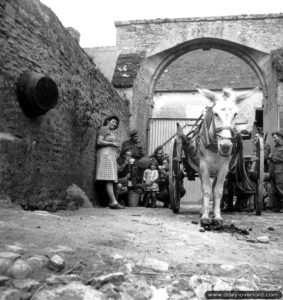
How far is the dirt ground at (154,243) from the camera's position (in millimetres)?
3127

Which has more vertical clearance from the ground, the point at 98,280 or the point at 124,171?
the point at 124,171

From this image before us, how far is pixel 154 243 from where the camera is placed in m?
3.90

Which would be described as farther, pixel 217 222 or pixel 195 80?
pixel 195 80

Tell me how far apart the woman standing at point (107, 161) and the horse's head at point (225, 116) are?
9.22 feet

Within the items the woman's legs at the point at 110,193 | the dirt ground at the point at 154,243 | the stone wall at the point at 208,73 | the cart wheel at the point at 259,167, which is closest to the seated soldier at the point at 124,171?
the woman's legs at the point at 110,193

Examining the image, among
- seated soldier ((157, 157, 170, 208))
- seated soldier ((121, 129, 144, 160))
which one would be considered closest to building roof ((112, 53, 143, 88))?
seated soldier ((121, 129, 144, 160))

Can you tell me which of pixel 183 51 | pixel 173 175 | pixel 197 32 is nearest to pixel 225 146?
pixel 173 175

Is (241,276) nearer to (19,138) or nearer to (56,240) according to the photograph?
(56,240)

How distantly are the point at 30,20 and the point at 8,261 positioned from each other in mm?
3678

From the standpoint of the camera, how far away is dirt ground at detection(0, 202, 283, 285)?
123 inches

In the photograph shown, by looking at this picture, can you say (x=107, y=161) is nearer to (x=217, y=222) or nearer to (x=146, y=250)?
(x=217, y=222)

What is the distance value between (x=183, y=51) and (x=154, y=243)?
10602 millimetres

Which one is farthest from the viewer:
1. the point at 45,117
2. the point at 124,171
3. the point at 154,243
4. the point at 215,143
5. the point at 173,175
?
the point at 124,171

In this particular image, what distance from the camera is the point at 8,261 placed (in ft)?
8.32
